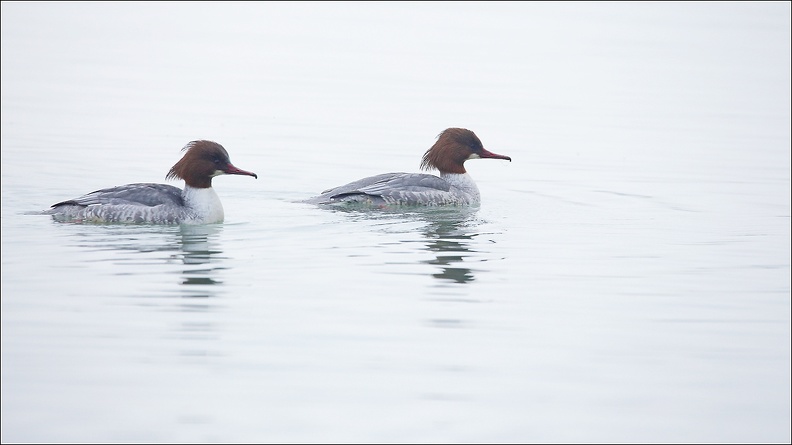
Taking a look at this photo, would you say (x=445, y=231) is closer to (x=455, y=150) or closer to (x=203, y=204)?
(x=203, y=204)

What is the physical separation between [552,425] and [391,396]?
3.05ft

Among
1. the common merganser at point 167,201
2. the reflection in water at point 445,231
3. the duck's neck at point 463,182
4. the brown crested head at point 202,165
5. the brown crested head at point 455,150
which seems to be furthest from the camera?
the brown crested head at point 455,150

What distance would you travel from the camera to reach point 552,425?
22.7 ft

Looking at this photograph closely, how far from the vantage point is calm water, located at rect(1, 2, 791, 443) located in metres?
7.11

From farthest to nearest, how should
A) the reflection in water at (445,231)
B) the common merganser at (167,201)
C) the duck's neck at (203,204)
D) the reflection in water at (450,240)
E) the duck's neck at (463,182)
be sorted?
the duck's neck at (463,182) < the duck's neck at (203,204) < the common merganser at (167,201) < the reflection in water at (445,231) < the reflection in water at (450,240)

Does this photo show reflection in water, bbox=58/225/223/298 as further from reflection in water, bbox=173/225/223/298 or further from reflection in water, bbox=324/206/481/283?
reflection in water, bbox=324/206/481/283

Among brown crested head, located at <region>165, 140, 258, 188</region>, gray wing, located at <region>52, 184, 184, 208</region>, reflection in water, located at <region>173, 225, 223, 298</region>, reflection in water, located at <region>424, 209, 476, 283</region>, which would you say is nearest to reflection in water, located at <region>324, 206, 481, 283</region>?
reflection in water, located at <region>424, 209, 476, 283</region>

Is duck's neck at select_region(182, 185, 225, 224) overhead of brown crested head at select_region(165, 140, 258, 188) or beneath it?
beneath

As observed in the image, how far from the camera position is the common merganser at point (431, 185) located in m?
14.5

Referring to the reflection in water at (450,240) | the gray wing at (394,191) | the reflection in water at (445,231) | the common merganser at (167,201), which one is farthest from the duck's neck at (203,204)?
the reflection in water at (450,240)

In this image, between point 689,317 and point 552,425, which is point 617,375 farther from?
point 689,317

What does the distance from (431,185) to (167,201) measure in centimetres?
350

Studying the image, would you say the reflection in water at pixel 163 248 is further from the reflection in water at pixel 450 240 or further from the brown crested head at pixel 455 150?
the brown crested head at pixel 455 150

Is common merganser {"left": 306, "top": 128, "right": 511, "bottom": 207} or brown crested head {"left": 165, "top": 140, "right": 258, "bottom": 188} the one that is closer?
brown crested head {"left": 165, "top": 140, "right": 258, "bottom": 188}
